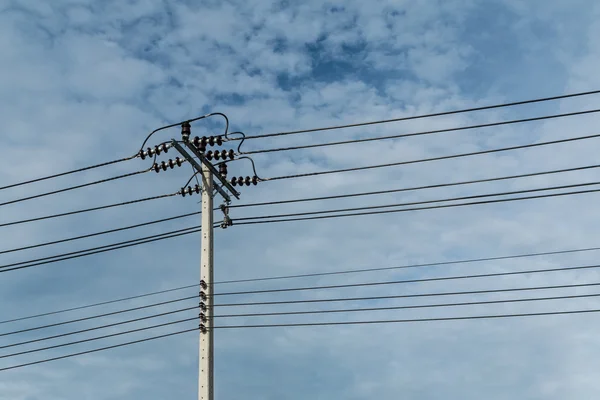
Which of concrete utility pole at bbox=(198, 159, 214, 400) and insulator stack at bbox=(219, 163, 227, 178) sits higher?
insulator stack at bbox=(219, 163, 227, 178)

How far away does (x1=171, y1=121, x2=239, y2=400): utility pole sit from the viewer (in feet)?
61.5

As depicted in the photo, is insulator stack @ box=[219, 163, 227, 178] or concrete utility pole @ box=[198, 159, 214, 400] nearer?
concrete utility pole @ box=[198, 159, 214, 400]

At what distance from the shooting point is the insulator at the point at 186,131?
20859 mm

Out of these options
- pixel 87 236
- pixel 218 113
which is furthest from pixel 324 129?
pixel 87 236

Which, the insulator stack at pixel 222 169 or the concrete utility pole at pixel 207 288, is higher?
the insulator stack at pixel 222 169

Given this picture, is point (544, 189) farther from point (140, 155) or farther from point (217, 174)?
point (140, 155)

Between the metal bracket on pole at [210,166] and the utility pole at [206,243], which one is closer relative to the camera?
the utility pole at [206,243]

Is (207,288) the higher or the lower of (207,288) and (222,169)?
the lower

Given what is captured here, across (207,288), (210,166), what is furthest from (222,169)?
(207,288)

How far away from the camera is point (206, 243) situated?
20.1 metres

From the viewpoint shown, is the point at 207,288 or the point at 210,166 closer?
the point at 207,288

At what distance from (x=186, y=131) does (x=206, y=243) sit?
9.61 feet

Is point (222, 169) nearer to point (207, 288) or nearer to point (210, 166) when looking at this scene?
point (210, 166)

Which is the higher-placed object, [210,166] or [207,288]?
[210,166]
